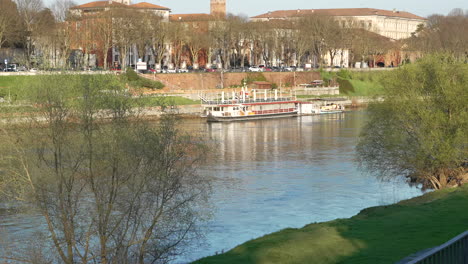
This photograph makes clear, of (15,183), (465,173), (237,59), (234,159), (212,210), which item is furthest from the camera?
(237,59)

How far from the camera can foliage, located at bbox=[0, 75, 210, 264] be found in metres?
20.9

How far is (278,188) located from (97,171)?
547 inches

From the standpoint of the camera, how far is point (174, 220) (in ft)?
71.9

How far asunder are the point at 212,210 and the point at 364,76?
79143 millimetres

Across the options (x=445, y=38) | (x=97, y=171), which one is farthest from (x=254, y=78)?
(x=97, y=171)

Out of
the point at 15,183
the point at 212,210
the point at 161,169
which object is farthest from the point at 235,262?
the point at 212,210

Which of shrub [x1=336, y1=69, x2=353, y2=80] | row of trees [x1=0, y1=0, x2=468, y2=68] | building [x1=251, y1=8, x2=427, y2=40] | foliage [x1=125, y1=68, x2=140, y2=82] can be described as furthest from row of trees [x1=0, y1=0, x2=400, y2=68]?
building [x1=251, y1=8, x2=427, y2=40]

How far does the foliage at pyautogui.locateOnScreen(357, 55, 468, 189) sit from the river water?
1486 mm

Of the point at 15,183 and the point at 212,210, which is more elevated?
the point at 15,183

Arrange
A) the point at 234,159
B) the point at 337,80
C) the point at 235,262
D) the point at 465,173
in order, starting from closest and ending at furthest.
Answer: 1. the point at 235,262
2. the point at 465,173
3. the point at 234,159
4. the point at 337,80

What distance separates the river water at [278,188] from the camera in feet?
87.7

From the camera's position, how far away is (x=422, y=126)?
32375mm

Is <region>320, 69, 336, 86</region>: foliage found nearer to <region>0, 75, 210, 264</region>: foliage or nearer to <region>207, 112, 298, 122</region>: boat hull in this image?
<region>207, 112, 298, 122</region>: boat hull

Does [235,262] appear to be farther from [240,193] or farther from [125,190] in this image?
[240,193]
